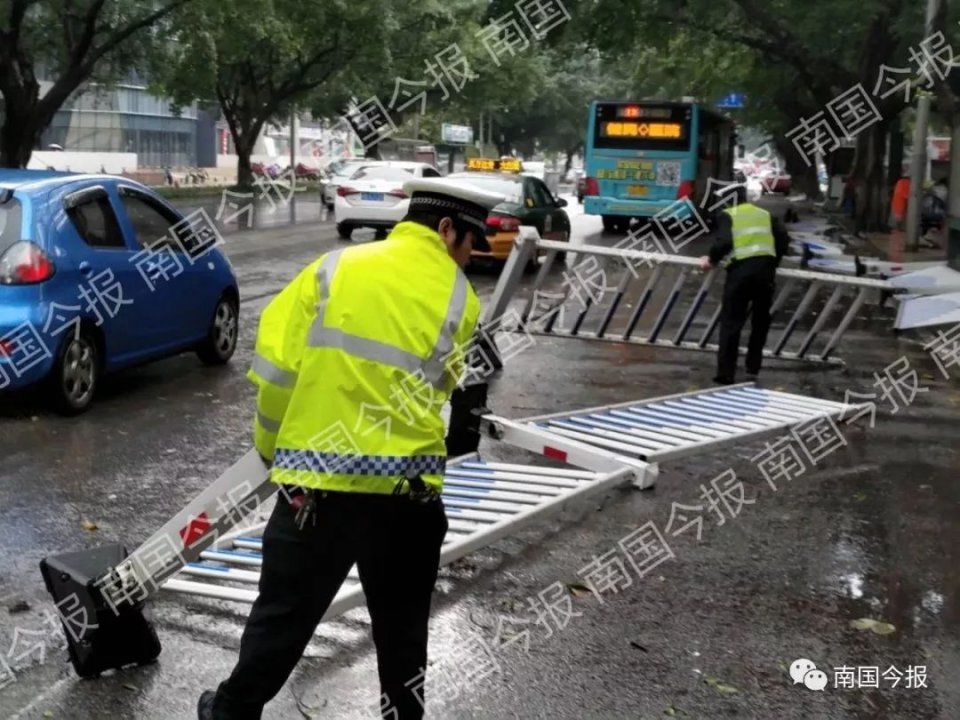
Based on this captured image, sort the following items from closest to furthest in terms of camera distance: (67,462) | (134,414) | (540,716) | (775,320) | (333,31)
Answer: (540,716), (67,462), (134,414), (775,320), (333,31)

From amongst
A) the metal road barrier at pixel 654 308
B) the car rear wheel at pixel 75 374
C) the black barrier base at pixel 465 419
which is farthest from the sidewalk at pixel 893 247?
the car rear wheel at pixel 75 374

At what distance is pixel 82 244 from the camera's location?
8086 mm

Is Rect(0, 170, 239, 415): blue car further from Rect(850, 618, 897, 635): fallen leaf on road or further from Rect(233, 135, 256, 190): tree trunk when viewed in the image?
Rect(233, 135, 256, 190): tree trunk

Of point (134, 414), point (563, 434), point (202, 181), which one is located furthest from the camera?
point (202, 181)

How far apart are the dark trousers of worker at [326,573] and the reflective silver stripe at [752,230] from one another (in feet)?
24.4

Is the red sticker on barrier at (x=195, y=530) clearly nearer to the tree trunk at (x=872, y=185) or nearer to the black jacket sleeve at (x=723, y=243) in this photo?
the black jacket sleeve at (x=723, y=243)

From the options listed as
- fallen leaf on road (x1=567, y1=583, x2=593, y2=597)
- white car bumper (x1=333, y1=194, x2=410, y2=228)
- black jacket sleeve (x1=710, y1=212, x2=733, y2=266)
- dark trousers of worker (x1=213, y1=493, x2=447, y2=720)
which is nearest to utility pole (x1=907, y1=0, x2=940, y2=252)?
white car bumper (x1=333, y1=194, x2=410, y2=228)

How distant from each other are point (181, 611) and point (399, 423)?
2.20m

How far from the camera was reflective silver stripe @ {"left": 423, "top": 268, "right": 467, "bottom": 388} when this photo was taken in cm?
315

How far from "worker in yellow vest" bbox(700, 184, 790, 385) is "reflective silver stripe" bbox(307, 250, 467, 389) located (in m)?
7.37

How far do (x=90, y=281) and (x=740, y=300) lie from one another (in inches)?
207

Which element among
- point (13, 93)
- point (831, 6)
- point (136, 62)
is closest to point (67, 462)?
point (831, 6)

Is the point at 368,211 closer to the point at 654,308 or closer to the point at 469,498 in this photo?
the point at 654,308

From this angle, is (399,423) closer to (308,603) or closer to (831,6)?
(308,603)
